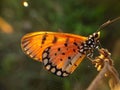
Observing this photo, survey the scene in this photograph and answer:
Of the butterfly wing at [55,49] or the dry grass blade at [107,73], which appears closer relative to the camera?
the dry grass blade at [107,73]

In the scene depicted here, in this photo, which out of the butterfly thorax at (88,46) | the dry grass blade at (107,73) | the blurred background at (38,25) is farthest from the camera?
the blurred background at (38,25)

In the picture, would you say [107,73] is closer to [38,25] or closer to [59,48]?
[59,48]

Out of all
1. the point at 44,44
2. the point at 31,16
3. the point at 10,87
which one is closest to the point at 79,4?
the point at 31,16

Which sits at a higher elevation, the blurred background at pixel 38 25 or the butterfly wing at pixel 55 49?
the blurred background at pixel 38 25

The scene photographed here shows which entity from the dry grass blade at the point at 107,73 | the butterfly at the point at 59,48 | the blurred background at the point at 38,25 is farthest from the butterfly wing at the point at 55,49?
the blurred background at the point at 38,25

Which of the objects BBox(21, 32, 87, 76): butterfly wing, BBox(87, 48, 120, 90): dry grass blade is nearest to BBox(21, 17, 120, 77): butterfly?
BBox(21, 32, 87, 76): butterfly wing

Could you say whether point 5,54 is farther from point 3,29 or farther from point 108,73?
point 108,73

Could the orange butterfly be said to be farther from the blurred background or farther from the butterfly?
the blurred background

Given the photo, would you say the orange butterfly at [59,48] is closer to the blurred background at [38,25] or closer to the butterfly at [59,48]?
the butterfly at [59,48]
